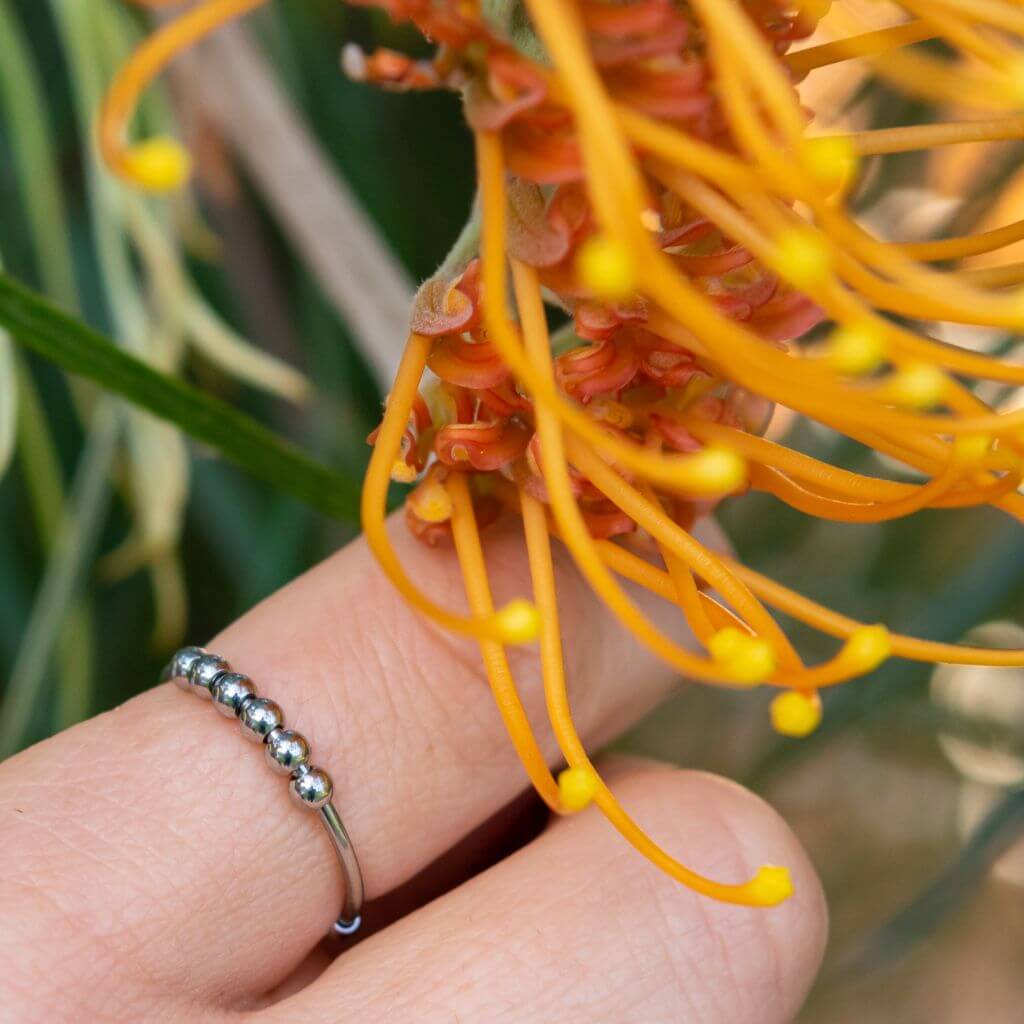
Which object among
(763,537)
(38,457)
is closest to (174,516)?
(38,457)

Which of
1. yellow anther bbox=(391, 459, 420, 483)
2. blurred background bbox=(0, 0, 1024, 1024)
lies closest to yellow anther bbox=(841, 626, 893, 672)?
yellow anther bbox=(391, 459, 420, 483)

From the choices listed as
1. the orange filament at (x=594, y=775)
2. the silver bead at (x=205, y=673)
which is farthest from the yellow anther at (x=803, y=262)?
the silver bead at (x=205, y=673)

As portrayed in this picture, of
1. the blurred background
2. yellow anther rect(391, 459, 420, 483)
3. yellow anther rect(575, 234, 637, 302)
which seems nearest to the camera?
yellow anther rect(575, 234, 637, 302)

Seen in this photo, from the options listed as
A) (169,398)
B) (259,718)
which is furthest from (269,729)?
(169,398)

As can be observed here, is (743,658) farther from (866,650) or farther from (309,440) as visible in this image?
(309,440)

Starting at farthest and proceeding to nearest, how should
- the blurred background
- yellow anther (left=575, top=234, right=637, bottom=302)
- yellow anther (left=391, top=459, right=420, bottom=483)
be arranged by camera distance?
1. the blurred background
2. yellow anther (left=391, top=459, right=420, bottom=483)
3. yellow anther (left=575, top=234, right=637, bottom=302)

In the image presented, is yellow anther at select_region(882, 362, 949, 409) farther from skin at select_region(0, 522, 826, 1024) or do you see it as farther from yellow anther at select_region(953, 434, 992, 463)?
skin at select_region(0, 522, 826, 1024)

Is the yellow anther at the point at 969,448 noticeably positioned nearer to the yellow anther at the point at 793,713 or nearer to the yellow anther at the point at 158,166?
the yellow anther at the point at 793,713
